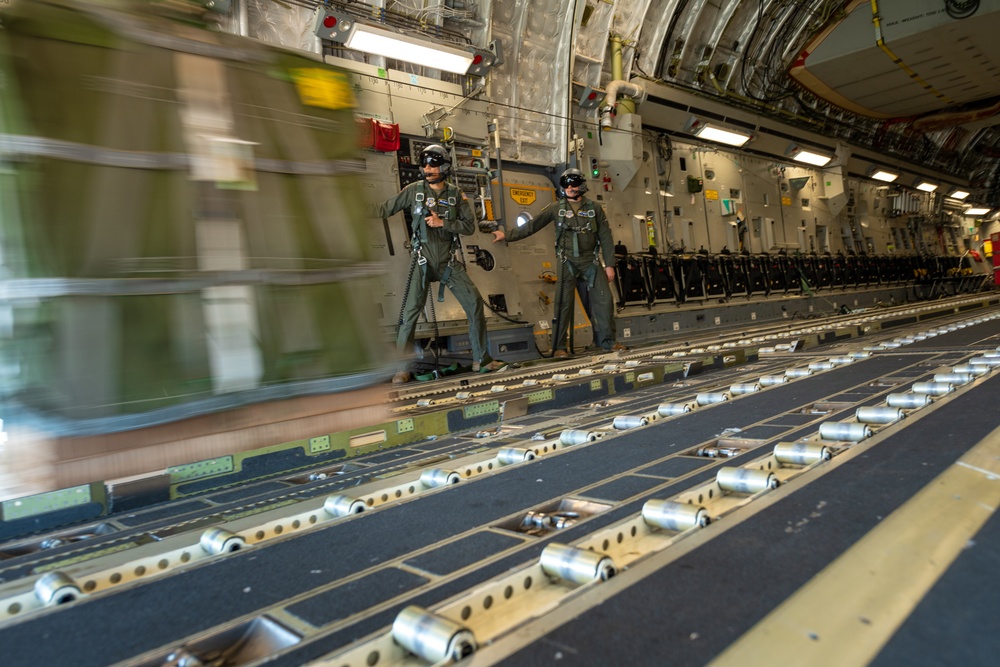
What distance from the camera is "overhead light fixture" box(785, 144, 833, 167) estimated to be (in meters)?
14.3

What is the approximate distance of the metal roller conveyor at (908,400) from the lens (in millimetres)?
2589

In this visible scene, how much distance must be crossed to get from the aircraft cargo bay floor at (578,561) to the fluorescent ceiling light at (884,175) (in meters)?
18.9

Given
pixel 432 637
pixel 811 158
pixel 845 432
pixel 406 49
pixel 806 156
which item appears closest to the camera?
pixel 432 637

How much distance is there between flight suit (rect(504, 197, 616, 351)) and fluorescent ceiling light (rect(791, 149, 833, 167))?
29.6ft

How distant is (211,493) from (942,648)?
2.46 meters

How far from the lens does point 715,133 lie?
12062mm

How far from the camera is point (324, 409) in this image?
1.87 metres

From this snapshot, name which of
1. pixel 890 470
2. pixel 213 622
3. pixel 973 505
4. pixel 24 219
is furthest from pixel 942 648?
pixel 24 219

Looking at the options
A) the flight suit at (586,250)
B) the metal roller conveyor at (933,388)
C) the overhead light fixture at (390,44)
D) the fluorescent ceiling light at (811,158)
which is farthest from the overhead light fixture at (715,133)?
the metal roller conveyor at (933,388)

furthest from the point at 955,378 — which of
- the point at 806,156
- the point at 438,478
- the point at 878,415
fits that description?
the point at 806,156

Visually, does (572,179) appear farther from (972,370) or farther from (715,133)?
(715,133)

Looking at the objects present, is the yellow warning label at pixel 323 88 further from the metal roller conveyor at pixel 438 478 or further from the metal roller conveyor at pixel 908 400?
the metal roller conveyor at pixel 908 400

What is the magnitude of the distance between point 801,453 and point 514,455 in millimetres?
1034

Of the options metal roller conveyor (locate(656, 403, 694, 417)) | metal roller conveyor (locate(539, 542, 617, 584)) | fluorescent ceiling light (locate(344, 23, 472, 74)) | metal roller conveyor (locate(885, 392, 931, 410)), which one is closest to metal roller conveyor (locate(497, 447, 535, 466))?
metal roller conveyor (locate(656, 403, 694, 417))
